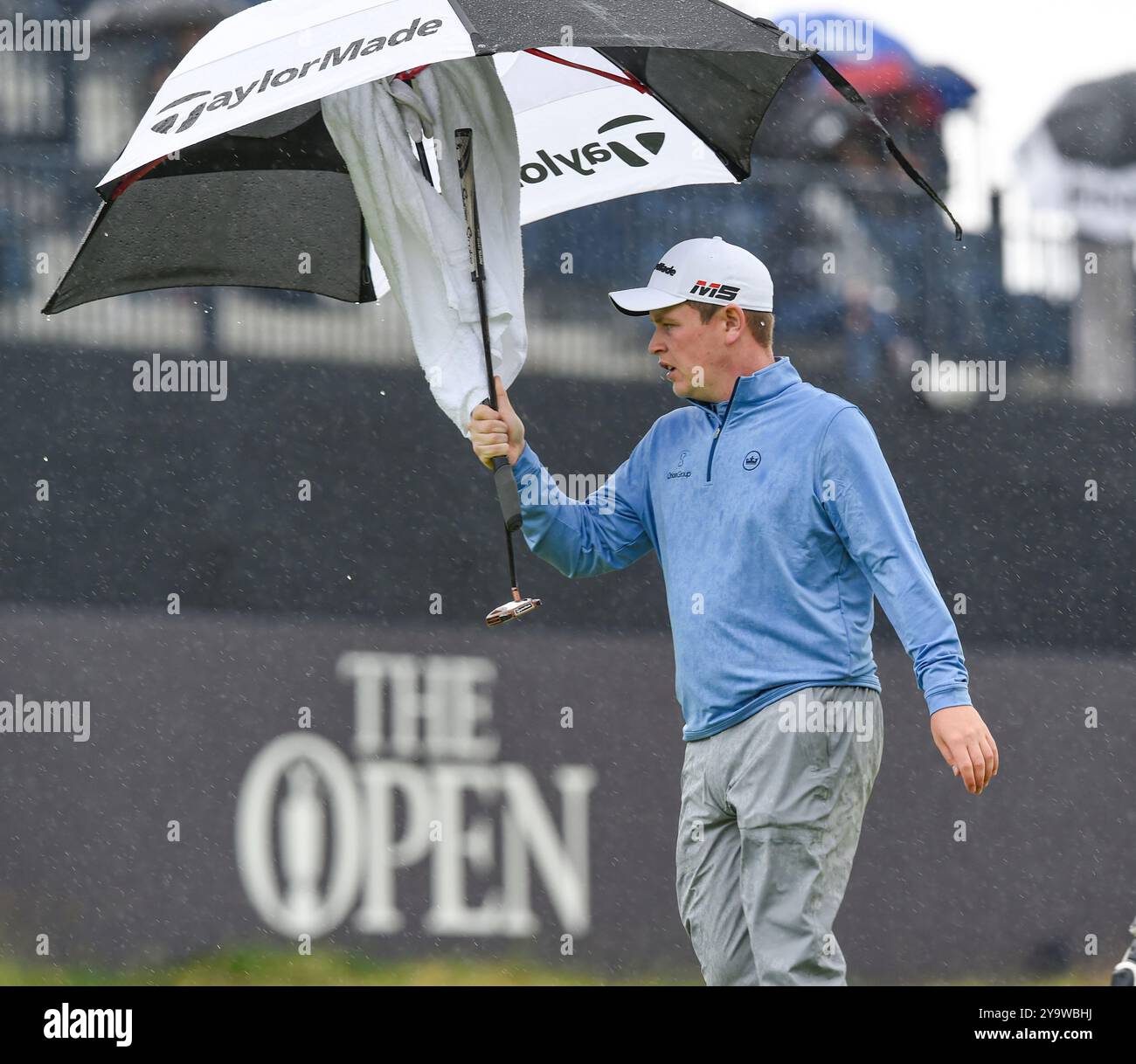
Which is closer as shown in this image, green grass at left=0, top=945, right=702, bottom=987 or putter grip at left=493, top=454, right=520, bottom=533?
putter grip at left=493, top=454, right=520, bottom=533

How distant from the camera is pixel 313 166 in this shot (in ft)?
16.8

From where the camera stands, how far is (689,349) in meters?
4.57

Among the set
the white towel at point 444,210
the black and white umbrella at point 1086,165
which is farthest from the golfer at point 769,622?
the black and white umbrella at point 1086,165

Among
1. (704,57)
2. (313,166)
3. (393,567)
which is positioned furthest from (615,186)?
(393,567)

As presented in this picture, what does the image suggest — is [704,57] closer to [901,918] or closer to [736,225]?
[736,225]

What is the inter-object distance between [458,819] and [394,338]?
2245mm

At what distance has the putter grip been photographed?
448cm

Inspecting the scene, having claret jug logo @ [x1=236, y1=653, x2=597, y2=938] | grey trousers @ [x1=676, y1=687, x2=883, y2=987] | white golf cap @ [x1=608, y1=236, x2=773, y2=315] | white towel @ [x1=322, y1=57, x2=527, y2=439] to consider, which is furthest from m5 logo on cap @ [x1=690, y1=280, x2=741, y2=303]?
claret jug logo @ [x1=236, y1=653, x2=597, y2=938]

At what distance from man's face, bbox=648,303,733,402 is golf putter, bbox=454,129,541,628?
15.8 inches

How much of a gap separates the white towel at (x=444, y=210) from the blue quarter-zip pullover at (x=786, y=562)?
1.86 feet

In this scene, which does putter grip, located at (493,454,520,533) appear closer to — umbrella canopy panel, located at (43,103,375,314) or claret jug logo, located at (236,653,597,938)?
umbrella canopy panel, located at (43,103,375,314)

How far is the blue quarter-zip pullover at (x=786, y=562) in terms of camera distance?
4.16m

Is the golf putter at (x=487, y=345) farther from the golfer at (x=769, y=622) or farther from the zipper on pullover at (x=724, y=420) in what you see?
the zipper on pullover at (x=724, y=420)

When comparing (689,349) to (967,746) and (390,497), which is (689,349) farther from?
(390,497)
